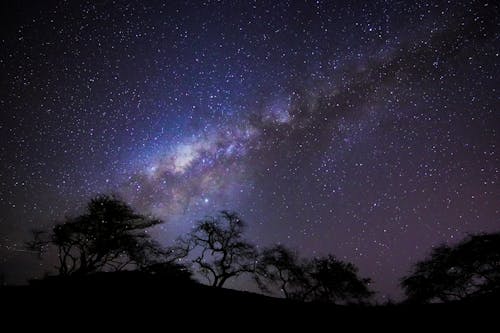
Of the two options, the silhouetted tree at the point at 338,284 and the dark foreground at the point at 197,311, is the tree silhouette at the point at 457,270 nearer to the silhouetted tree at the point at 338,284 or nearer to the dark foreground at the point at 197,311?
the silhouetted tree at the point at 338,284

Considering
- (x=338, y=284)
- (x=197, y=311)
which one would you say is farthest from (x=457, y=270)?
(x=197, y=311)

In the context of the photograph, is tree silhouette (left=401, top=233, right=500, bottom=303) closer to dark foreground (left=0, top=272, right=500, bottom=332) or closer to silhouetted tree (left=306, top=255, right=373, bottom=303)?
silhouetted tree (left=306, top=255, right=373, bottom=303)

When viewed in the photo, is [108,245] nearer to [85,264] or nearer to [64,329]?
[85,264]

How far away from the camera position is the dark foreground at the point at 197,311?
31.2 ft

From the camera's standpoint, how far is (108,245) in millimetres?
37219

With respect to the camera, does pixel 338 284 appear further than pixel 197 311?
Yes

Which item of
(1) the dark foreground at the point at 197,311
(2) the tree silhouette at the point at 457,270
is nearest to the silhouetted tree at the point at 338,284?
(2) the tree silhouette at the point at 457,270

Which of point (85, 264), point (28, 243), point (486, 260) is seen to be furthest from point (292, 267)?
point (28, 243)

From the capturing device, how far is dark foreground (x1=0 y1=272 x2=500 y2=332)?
9.52 meters

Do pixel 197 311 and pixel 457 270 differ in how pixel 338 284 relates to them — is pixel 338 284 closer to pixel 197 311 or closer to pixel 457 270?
pixel 457 270

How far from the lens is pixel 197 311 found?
1076 centimetres

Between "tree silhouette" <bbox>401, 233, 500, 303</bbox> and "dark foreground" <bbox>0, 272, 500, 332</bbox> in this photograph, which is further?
"tree silhouette" <bbox>401, 233, 500, 303</bbox>

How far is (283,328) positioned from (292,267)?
36.4 meters

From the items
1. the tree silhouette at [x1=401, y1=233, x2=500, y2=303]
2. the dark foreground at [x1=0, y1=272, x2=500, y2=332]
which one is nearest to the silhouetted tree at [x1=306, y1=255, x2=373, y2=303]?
the tree silhouette at [x1=401, y1=233, x2=500, y2=303]
